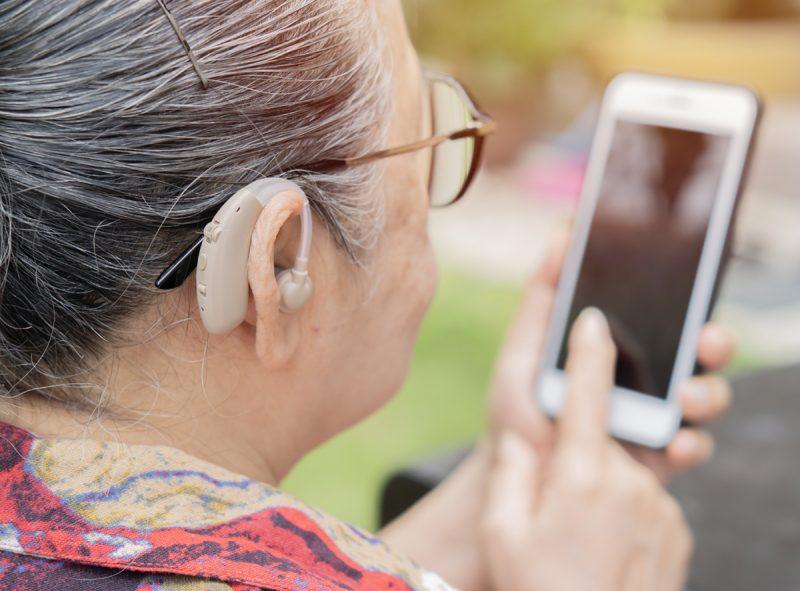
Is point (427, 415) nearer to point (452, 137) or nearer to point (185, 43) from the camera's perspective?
point (452, 137)

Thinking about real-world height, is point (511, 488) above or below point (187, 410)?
below

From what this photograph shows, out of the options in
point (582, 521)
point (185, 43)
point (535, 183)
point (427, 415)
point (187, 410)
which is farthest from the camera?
point (535, 183)

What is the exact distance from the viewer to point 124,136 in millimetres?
661

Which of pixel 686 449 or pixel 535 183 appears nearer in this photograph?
pixel 686 449

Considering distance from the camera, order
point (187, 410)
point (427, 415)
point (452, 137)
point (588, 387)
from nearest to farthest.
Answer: point (187, 410), point (452, 137), point (588, 387), point (427, 415)

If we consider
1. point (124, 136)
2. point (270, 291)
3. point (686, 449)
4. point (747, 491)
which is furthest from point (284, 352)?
point (747, 491)

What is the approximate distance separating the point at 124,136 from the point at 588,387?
2.36 feet

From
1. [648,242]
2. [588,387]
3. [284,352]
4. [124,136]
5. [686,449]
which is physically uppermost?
[124,136]

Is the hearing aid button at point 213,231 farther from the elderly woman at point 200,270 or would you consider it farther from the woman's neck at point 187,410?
the woman's neck at point 187,410

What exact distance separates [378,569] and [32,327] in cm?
36

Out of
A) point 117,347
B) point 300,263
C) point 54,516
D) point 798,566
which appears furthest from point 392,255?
point 798,566

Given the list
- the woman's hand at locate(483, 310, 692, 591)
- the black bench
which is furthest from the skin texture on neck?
the black bench

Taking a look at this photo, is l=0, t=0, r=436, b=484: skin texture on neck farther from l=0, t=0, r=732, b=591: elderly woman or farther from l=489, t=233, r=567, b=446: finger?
l=489, t=233, r=567, b=446: finger

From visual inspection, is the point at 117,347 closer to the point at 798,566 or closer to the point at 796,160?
the point at 798,566
